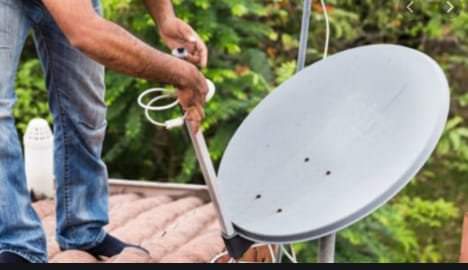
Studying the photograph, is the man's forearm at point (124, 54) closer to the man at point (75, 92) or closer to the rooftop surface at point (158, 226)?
the man at point (75, 92)

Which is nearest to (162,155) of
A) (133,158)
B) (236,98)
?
(133,158)

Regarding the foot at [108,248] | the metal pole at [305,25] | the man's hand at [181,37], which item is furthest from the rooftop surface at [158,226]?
the metal pole at [305,25]

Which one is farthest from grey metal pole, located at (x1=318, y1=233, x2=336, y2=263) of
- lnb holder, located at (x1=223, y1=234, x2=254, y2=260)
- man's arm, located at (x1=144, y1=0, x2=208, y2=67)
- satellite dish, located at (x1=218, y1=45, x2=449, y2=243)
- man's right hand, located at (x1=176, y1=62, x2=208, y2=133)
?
man's arm, located at (x1=144, y1=0, x2=208, y2=67)

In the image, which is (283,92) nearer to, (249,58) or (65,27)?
(65,27)

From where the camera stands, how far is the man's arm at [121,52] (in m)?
1.77

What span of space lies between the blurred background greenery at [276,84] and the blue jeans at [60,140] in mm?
1488

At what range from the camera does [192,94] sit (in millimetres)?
1827

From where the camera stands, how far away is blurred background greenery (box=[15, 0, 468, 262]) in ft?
13.1

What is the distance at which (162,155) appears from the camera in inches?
184

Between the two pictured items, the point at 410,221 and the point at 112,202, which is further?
the point at 410,221

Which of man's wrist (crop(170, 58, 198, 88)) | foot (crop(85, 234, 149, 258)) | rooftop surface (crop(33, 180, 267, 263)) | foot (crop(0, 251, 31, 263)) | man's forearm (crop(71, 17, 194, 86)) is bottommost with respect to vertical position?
rooftop surface (crop(33, 180, 267, 263))

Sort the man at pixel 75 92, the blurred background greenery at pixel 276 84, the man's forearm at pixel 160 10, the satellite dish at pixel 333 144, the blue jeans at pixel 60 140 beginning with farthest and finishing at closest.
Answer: the blurred background greenery at pixel 276 84, the man's forearm at pixel 160 10, the blue jeans at pixel 60 140, the man at pixel 75 92, the satellite dish at pixel 333 144

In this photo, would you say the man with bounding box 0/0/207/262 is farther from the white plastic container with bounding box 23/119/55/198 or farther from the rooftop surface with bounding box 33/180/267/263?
the white plastic container with bounding box 23/119/55/198

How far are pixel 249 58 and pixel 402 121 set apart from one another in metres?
2.49
